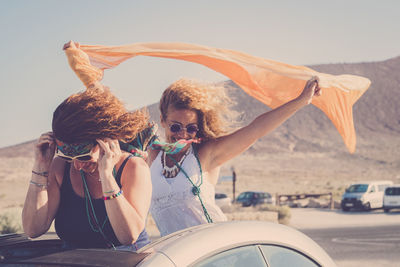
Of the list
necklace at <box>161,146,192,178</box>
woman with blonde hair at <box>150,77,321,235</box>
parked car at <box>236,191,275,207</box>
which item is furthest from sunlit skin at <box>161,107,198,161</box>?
parked car at <box>236,191,275,207</box>

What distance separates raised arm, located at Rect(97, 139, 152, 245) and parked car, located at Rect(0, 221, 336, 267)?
275 mm

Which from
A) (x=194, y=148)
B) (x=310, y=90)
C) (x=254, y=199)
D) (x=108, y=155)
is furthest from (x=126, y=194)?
(x=254, y=199)

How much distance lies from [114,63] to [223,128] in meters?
1.01

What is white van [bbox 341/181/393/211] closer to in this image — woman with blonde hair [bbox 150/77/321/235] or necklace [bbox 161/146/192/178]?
woman with blonde hair [bbox 150/77/321/235]

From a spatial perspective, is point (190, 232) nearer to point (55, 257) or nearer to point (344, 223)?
point (55, 257)

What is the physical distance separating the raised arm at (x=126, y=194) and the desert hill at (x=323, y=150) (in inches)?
2622

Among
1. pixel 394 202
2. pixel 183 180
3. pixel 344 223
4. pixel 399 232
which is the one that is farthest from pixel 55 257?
pixel 394 202

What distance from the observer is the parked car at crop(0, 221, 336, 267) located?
2.18 m

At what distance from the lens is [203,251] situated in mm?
2295

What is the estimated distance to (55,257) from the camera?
2.26 metres

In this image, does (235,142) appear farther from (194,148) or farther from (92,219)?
(92,219)

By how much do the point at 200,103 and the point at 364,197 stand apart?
27950mm

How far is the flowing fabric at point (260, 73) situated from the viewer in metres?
4.28

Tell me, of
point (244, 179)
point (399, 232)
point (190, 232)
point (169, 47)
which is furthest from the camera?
point (244, 179)
